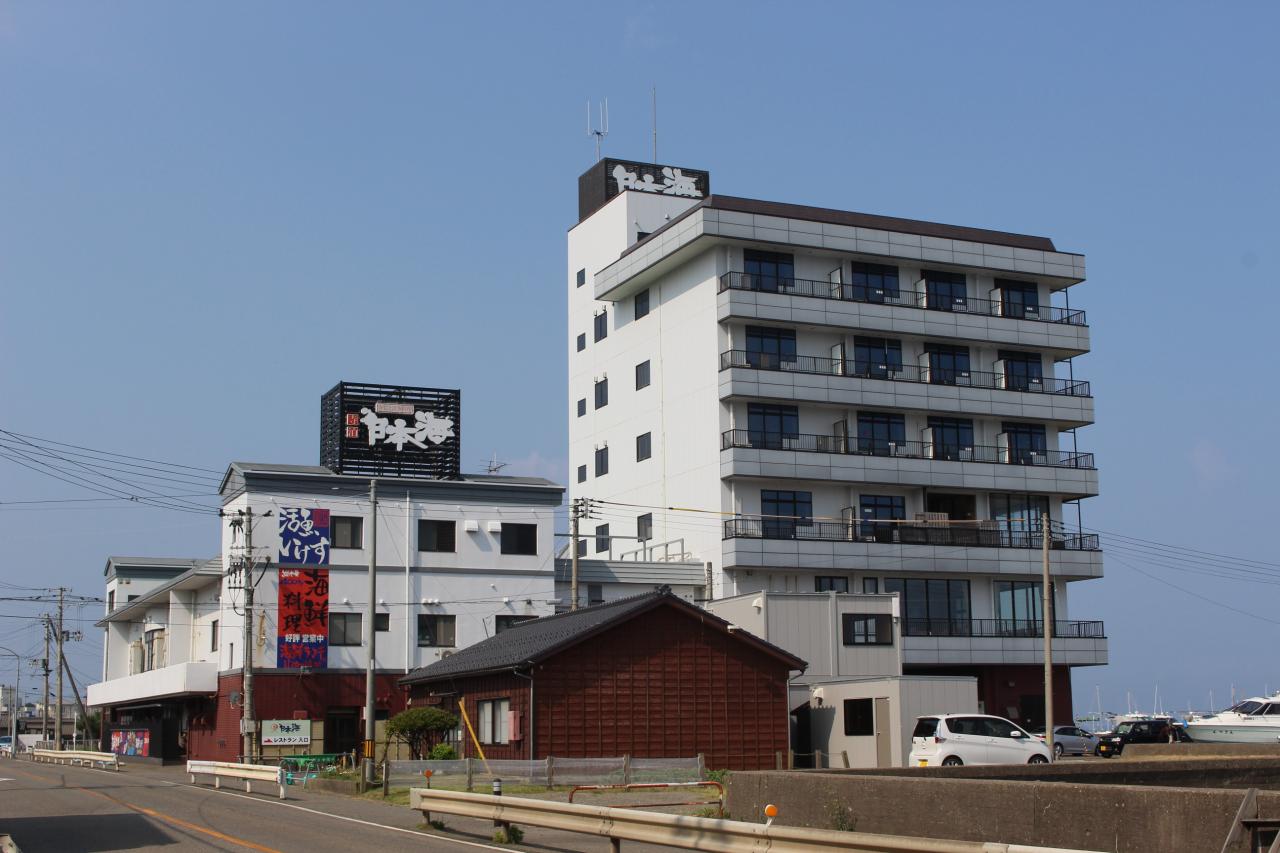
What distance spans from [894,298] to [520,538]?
2317 cm

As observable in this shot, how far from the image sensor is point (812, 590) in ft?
218

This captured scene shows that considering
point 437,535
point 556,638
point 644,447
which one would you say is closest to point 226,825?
point 556,638

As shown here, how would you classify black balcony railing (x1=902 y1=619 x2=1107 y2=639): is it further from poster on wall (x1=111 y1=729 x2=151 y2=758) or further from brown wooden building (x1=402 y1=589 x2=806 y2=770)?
poster on wall (x1=111 y1=729 x2=151 y2=758)

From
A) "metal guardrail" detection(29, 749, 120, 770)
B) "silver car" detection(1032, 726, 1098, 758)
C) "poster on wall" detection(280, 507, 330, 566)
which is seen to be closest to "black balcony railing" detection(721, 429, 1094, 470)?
"silver car" detection(1032, 726, 1098, 758)

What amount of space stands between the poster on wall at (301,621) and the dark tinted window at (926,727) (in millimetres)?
28165

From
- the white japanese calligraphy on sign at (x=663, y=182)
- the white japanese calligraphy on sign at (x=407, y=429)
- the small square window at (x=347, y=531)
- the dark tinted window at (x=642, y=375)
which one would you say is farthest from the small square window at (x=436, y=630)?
the white japanese calligraphy on sign at (x=663, y=182)

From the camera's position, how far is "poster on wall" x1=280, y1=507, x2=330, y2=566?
56.7 metres

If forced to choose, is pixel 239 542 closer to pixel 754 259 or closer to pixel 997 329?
pixel 754 259

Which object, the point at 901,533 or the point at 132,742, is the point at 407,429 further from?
the point at 901,533

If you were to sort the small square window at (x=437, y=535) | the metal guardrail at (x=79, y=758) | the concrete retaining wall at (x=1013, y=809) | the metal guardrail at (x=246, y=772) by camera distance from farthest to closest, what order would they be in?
the small square window at (x=437, y=535)
the metal guardrail at (x=79, y=758)
the metal guardrail at (x=246, y=772)
the concrete retaining wall at (x=1013, y=809)

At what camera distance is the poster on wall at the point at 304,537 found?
5672 centimetres

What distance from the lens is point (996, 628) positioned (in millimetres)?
68312

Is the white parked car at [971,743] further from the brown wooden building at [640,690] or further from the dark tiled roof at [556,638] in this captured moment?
the dark tiled roof at [556,638]

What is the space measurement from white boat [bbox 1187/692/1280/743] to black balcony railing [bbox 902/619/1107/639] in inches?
553
